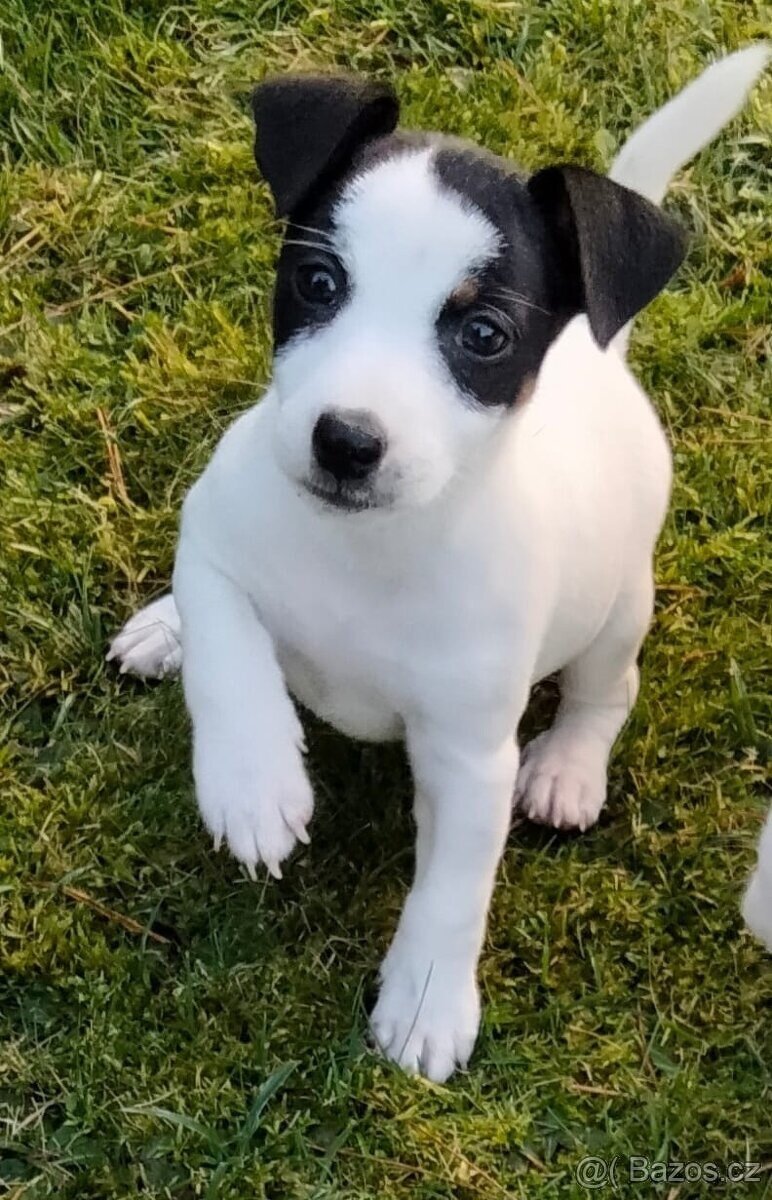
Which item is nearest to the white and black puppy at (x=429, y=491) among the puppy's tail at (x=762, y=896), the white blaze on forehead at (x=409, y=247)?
the white blaze on forehead at (x=409, y=247)

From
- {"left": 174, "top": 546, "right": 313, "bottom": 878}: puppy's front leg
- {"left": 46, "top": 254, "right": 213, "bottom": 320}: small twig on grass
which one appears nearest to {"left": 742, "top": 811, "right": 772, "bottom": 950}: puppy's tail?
{"left": 174, "top": 546, "right": 313, "bottom": 878}: puppy's front leg

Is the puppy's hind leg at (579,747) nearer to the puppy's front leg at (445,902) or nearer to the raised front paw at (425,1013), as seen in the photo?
the puppy's front leg at (445,902)

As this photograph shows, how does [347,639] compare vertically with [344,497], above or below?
below

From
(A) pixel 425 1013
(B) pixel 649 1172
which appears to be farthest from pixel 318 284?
(B) pixel 649 1172

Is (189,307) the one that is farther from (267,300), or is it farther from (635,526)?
(635,526)

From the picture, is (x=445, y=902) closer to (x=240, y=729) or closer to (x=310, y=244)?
(x=240, y=729)

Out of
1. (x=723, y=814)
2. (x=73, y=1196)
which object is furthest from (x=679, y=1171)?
(x=73, y=1196)

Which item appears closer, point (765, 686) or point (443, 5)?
point (765, 686)
